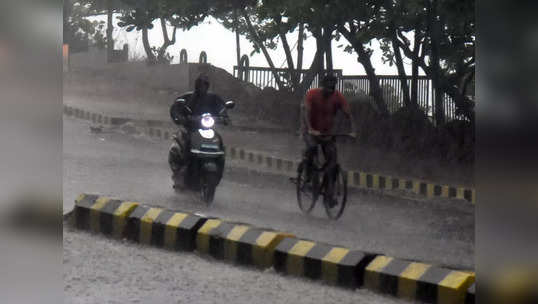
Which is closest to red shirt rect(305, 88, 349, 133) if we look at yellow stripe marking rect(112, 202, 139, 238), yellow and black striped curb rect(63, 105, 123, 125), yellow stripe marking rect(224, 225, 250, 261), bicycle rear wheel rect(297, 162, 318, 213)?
bicycle rear wheel rect(297, 162, 318, 213)

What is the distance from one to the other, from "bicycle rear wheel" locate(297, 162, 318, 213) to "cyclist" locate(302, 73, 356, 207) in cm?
4

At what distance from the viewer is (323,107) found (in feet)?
14.6

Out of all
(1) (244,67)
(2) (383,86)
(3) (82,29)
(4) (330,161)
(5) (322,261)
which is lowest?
(5) (322,261)

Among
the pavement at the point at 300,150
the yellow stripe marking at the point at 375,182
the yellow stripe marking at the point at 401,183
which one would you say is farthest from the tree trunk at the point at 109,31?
the yellow stripe marking at the point at 401,183

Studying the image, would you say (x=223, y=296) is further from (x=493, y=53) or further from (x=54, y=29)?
(x=493, y=53)

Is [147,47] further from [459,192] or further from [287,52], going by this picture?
[459,192]

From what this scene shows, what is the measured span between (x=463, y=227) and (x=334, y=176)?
125 centimetres

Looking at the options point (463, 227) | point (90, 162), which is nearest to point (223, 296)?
point (463, 227)

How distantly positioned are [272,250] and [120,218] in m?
1.11

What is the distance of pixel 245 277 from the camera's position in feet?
12.3

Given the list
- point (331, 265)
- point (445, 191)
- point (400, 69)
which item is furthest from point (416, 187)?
point (331, 265)

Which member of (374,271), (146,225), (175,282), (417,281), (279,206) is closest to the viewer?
(417,281)

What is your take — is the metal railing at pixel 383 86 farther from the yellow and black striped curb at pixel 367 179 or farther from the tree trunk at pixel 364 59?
the yellow and black striped curb at pixel 367 179

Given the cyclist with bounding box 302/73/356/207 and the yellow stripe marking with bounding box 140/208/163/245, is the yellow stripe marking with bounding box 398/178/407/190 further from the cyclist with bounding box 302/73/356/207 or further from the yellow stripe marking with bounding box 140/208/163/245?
the yellow stripe marking with bounding box 140/208/163/245
